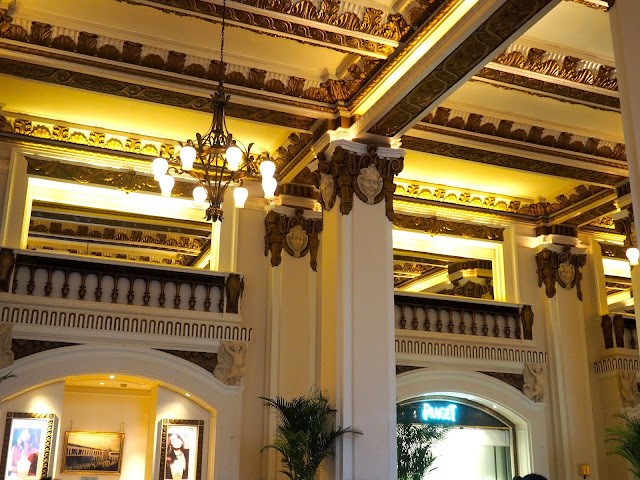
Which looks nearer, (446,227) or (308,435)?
(308,435)

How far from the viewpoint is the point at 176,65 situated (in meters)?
9.14

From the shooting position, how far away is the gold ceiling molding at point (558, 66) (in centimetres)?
883

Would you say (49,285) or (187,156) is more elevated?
(187,156)

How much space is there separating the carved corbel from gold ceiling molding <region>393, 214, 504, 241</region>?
19.4 ft

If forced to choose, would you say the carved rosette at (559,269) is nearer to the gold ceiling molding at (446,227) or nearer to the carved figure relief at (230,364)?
the gold ceiling molding at (446,227)

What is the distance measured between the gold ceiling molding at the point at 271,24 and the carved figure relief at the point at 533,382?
649 centimetres

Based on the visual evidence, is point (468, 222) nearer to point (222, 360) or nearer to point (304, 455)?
point (222, 360)

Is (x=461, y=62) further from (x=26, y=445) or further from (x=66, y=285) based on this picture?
(x=26, y=445)

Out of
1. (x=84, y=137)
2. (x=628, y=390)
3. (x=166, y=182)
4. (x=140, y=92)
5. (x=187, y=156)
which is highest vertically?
(x=84, y=137)

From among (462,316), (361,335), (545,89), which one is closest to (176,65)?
(361,335)

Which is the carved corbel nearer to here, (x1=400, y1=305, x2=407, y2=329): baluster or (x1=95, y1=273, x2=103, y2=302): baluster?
(x1=95, y1=273, x2=103, y2=302): baluster

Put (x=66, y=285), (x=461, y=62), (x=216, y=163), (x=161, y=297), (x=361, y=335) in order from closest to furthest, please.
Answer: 1. (x=216, y=163)
2. (x=461, y=62)
3. (x=361, y=335)
4. (x=66, y=285)
5. (x=161, y=297)

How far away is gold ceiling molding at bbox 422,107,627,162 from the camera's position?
33.9 feet

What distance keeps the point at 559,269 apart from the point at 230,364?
19.6 ft
